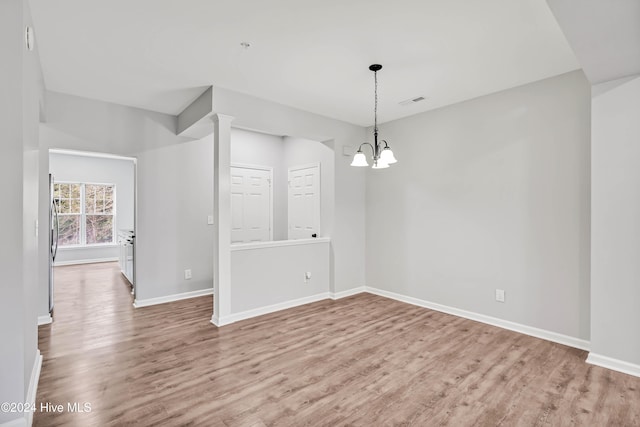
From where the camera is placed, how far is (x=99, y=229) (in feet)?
27.4

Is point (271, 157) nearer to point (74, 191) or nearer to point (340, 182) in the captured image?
point (340, 182)

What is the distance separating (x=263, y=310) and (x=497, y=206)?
10.5ft

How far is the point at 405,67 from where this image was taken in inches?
125

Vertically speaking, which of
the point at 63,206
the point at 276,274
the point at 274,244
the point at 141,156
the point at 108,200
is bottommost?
the point at 276,274

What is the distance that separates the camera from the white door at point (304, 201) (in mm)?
5379

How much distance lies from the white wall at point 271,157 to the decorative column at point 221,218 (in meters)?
1.78

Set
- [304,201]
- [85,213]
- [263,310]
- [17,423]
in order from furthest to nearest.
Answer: [85,213]
[304,201]
[263,310]
[17,423]

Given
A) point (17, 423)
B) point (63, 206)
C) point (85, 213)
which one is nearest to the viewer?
point (17, 423)

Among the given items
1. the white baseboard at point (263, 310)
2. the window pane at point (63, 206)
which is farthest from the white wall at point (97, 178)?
the white baseboard at point (263, 310)

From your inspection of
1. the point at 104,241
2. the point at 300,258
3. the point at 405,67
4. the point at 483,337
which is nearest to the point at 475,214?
the point at 483,337

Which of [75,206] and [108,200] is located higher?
[108,200]

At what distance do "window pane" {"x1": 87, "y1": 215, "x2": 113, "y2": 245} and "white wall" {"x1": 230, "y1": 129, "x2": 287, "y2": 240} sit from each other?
5.15 meters

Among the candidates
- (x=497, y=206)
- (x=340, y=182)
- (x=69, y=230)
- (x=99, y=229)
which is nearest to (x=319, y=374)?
(x=497, y=206)

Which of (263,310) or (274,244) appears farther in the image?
(274,244)
